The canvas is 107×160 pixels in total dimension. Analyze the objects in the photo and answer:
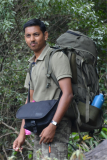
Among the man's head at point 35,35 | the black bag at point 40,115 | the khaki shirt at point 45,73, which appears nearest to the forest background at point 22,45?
the man's head at point 35,35

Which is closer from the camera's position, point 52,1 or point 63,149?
point 63,149

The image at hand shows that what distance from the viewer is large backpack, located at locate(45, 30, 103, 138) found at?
6.87 feet

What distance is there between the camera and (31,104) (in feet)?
7.00

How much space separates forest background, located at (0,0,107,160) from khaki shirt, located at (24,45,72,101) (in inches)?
97.1

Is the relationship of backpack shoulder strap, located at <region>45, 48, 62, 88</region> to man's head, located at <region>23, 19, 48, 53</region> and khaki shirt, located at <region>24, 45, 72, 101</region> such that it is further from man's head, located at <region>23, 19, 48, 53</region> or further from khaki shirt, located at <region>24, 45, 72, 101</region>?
man's head, located at <region>23, 19, 48, 53</region>

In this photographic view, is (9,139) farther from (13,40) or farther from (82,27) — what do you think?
(82,27)

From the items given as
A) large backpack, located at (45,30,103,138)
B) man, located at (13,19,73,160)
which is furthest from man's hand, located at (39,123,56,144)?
large backpack, located at (45,30,103,138)

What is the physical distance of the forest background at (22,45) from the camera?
A: 5098 mm

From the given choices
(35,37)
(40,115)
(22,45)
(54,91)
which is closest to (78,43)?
(35,37)

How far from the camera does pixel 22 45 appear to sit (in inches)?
222

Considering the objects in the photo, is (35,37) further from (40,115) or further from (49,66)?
(40,115)

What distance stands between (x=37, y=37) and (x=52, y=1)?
307cm

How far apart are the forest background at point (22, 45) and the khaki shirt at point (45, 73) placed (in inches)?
97.1

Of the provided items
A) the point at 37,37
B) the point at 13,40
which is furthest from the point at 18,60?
the point at 37,37
